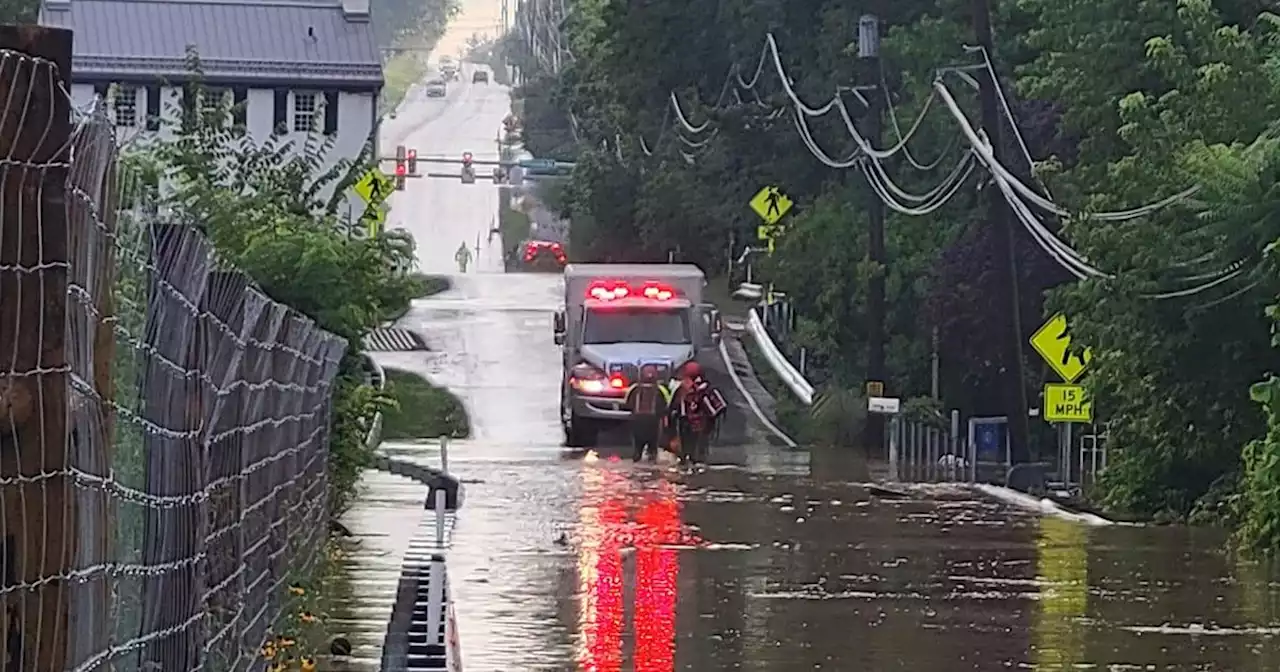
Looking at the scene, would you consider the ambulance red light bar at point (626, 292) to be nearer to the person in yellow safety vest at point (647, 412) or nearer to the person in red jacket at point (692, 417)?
the person in red jacket at point (692, 417)

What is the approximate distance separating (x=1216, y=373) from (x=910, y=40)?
2412 centimetres

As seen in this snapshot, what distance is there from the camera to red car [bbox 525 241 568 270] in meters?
102

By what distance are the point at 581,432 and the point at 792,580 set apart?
81.5ft

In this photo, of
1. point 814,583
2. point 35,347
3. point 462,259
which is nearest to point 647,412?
point 814,583

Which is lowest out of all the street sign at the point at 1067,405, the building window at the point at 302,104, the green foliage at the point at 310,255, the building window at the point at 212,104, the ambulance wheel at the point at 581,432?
the ambulance wheel at the point at 581,432

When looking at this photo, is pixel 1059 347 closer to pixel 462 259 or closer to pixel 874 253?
pixel 874 253

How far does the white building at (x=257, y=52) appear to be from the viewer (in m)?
93.2

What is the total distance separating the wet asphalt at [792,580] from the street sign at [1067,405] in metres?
3.27

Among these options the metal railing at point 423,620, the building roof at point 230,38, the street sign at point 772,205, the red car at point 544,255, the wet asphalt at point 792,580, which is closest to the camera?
the metal railing at point 423,620

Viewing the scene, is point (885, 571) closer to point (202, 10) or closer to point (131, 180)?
point (131, 180)

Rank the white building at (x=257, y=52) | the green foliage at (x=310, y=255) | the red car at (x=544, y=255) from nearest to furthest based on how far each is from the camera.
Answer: the green foliage at (x=310, y=255)
the white building at (x=257, y=52)
the red car at (x=544, y=255)

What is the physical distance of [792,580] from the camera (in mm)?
19328

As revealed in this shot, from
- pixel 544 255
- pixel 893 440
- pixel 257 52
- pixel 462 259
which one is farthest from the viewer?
pixel 544 255

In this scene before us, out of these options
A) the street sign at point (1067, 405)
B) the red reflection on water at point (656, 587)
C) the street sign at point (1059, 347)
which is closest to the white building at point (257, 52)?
the street sign at point (1059, 347)
